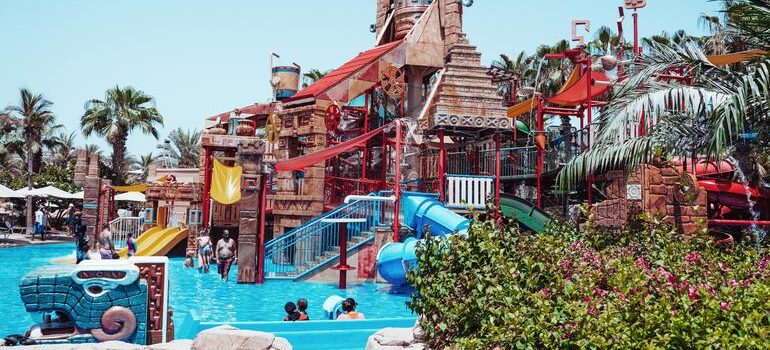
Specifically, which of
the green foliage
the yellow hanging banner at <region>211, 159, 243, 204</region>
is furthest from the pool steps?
the green foliage

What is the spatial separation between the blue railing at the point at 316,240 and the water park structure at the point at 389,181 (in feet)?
0.13

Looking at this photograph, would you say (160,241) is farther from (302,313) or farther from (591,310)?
(591,310)

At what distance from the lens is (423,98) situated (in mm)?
26438

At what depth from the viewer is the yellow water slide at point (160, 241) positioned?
2420 cm

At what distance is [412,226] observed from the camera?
1639cm

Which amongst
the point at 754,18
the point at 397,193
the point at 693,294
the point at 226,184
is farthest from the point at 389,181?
the point at 693,294

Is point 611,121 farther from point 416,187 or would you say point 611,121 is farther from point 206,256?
point 206,256

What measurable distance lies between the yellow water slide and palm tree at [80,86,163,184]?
61.5ft

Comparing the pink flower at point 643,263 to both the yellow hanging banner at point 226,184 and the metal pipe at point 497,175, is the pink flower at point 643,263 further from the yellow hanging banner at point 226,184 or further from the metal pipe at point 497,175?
the yellow hanging banner at point 226,184

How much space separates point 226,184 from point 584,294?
A: 15270mm

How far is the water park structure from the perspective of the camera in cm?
1166

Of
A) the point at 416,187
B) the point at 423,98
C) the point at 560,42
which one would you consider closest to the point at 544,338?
the point at 416,187

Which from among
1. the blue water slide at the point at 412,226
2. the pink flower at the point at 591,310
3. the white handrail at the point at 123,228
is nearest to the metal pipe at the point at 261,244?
the blue water slide at the point at 412,226

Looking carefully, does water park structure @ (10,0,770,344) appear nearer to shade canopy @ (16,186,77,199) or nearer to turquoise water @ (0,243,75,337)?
turquoise water @ (0,243,75,337)
